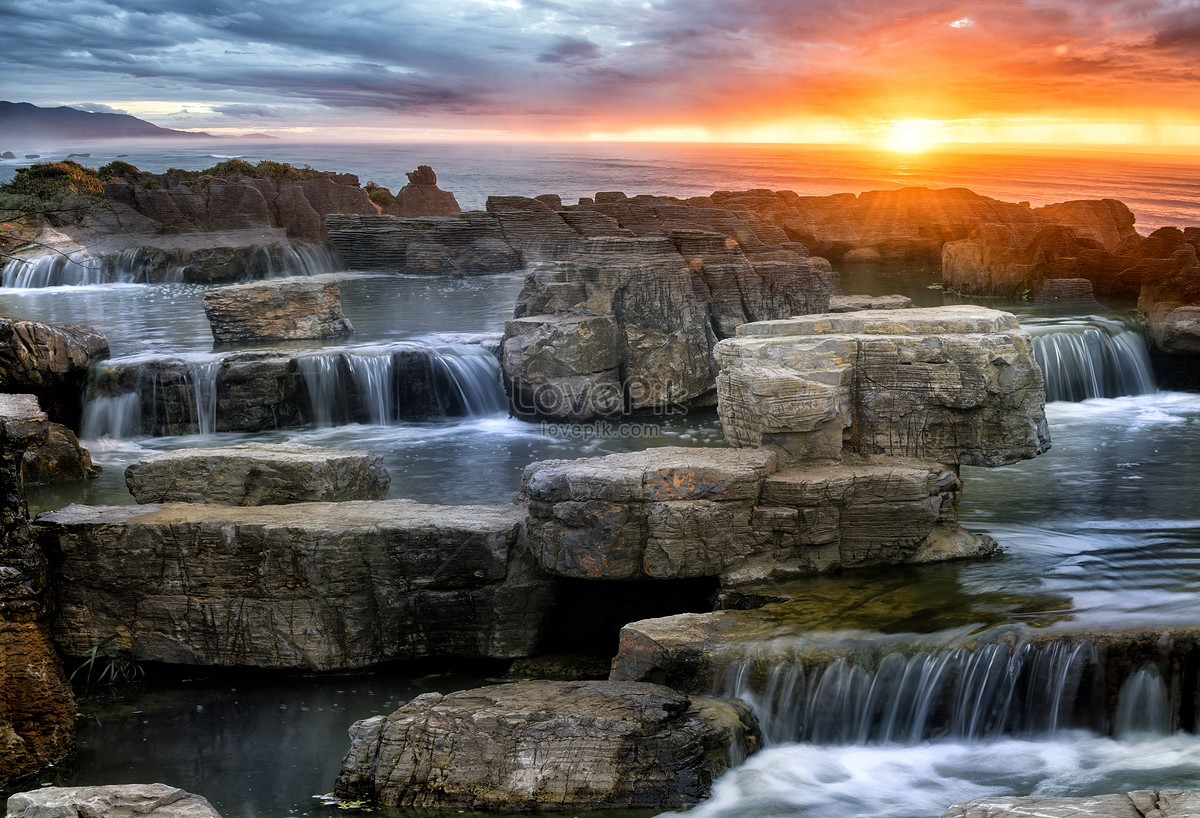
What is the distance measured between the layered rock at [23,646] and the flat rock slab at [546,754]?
82.4 inches

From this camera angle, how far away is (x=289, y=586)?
722cm

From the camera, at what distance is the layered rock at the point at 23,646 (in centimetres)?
614

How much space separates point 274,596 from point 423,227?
72.4 ft

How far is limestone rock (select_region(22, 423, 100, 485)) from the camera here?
1095 cm

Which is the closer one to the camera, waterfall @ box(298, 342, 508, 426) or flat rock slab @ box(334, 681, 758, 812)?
flat rock slab @ box(334, 681, 758, 812)

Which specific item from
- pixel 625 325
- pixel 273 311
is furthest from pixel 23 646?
pixel 273 311

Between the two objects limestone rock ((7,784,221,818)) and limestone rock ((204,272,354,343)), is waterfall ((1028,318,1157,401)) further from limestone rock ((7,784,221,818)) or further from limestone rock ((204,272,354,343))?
limestone rock ((7,784,221,818))

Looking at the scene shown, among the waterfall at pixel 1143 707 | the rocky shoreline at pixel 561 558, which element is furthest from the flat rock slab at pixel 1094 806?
the waterfall at pixel 1143 707

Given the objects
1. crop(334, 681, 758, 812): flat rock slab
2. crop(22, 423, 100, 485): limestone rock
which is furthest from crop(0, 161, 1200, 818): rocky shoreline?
crop(22, 423, 100, 485): limestone rock

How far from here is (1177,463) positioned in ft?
37.5

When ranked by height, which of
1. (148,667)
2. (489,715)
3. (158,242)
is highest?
(158,242)

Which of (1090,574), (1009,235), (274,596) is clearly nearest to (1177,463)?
(1090,574)

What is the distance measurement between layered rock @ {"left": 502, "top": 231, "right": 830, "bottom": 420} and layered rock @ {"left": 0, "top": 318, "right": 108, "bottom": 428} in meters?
5.73

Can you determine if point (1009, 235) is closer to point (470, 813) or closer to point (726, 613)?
point (726, 613)
